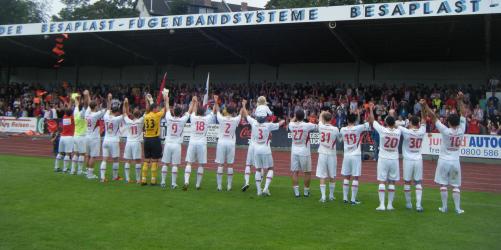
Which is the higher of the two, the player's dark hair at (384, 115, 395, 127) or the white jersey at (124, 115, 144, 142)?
the player's dark hair at (384, 115, 395, 127)

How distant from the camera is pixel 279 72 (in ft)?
120

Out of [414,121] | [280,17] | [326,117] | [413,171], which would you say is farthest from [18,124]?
[413,171]

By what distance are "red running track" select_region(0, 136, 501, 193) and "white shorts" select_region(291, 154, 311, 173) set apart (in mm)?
5114

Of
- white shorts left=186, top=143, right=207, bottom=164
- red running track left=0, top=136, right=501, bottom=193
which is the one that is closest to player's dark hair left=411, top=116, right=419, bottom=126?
white shorts left=186, top=143, right=207, bottom=164

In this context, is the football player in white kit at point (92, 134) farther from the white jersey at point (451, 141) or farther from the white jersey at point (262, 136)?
the white jersey at point (451, 141)

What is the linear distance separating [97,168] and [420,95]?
19178mm

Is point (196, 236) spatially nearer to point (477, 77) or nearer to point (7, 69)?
point (477, 77)

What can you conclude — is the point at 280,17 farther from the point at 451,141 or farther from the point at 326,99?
the point at 451,141

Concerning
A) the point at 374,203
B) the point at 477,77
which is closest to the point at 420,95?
the point at 477,77

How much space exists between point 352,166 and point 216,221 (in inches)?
150

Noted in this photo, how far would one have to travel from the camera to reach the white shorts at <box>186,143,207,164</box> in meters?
12.5

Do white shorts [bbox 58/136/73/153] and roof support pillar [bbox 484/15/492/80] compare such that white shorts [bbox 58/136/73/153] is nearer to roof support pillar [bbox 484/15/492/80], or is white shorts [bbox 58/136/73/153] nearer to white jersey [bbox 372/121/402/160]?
white jersey [bbox 372/121/402/160]

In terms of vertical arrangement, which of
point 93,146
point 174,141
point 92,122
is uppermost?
point 92,122

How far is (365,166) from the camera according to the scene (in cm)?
1992
